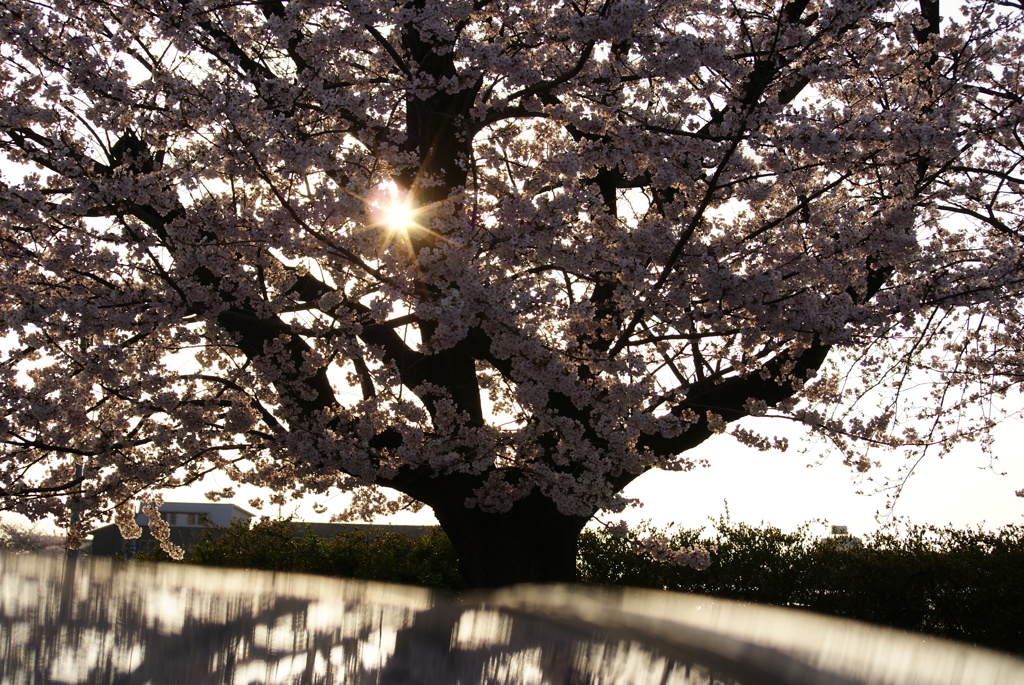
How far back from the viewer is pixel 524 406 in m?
10.6

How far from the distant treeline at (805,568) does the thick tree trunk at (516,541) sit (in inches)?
37.0

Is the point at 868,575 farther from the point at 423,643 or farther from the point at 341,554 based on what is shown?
the point at 423,643

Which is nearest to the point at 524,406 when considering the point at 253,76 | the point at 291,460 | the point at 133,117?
the point at 291,460

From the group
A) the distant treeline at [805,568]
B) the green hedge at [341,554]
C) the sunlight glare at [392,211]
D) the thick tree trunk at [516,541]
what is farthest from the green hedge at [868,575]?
the sunlight glare at [392,211]

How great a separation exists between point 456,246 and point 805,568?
306 inches

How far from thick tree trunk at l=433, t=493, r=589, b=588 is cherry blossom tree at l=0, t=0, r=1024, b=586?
28mm

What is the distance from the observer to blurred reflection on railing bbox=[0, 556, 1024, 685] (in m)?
1.29

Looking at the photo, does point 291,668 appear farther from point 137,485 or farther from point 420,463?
point 137,485

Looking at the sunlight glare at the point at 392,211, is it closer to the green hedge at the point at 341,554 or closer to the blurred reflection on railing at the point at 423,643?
the green hedge at the point at 341,554

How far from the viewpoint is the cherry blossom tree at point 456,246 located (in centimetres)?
931

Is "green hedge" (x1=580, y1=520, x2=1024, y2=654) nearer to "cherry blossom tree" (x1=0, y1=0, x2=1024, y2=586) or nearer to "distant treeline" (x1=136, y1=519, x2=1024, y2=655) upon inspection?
"distant treeline" (x1=136, y1=519, x2=1024, y2=655)

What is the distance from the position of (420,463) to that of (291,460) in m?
1.34

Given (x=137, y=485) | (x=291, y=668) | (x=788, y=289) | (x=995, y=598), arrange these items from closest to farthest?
(x=291, y=668) < (x=788, y=289) < (x=137, y=485) < (x=995, y=598)

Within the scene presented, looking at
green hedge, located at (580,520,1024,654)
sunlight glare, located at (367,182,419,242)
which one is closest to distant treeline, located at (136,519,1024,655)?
green hedge, located at (580,520,1024,654)
